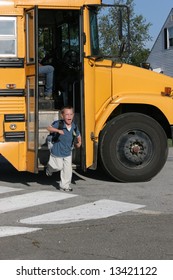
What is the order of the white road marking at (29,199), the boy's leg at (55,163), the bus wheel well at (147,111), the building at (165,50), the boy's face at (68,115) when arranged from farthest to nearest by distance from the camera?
the building at (165,50)
the bus wheel well at (147,111)
the boy's leg at (55,163)
the boy's face at (68,115)
the white road marking at (29,199)

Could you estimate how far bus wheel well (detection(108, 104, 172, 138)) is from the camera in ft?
28.7

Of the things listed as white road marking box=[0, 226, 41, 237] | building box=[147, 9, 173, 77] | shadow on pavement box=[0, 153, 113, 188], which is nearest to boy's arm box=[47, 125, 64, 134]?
shadow on pavement box=[0, 153, 113, 188]

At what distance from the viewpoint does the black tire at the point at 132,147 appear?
840 cm

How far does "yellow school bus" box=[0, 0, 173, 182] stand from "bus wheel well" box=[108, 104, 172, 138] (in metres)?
0.02

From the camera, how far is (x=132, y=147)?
847cm

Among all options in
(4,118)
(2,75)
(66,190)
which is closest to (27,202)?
(66,190)

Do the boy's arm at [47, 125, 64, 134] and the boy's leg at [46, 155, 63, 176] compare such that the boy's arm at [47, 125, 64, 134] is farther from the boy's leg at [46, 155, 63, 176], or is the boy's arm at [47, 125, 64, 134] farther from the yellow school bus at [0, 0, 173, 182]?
the boy's leg at [46, 155, 63, 176]

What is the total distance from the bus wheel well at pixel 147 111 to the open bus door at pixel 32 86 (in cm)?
140

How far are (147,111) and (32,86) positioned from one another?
2.07 m

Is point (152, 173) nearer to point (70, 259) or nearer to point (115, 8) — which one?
point (115, 8)

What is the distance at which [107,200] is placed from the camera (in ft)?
24.3

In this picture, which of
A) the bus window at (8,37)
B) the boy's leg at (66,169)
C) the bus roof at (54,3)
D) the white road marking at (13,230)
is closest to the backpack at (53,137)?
the boy's leg at (66,169)

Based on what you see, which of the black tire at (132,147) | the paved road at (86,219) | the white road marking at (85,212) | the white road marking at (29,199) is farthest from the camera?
the black tire at (132,147)

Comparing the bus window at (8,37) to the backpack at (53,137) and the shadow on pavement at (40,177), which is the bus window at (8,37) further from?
the shadow on pavement at (40,177)
